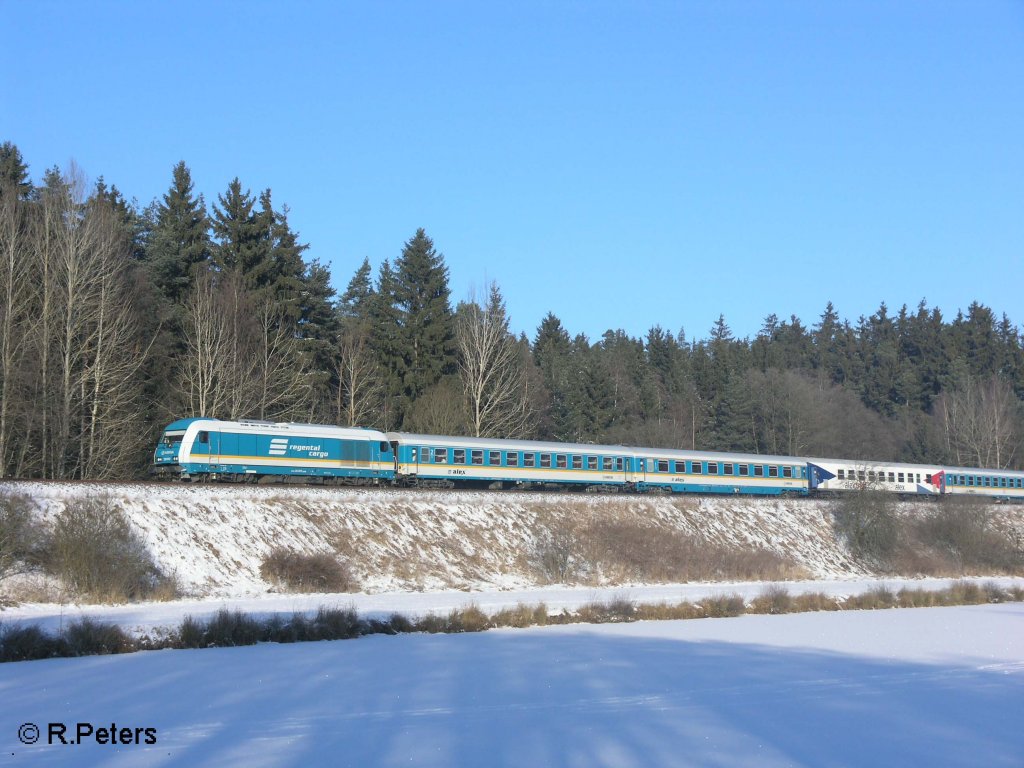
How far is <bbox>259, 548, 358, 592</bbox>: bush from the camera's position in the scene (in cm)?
3094

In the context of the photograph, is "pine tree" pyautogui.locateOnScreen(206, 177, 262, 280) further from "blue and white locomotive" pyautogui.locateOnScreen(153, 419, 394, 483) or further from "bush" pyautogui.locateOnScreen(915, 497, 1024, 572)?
"bush" pyautogui.locateOnScreen(915, 497, 1024, 572)

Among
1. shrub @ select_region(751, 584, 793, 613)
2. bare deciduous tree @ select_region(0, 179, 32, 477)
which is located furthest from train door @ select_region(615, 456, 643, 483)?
bare deciduous tree @ select_region(0, 179, 32, 477)

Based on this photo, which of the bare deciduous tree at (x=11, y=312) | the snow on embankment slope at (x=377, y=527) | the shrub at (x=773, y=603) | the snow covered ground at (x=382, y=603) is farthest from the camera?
the bare deciduous tree at (x=11, y=312)

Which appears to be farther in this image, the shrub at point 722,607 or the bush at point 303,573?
the shrub at point 722,607

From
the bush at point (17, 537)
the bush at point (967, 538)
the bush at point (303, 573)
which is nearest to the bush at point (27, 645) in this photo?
the bush at point (17, 537)

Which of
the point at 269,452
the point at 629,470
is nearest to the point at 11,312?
the point at 269,452

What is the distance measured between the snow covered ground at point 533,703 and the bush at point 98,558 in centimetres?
691

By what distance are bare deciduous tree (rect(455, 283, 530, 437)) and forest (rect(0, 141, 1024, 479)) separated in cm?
22

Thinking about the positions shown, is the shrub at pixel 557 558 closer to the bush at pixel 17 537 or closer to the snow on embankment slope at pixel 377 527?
the snow on embankment slope at pixel 377 527

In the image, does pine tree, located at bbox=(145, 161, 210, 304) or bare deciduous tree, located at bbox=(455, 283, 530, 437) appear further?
bare deciduous tree, located at bbox=(455, 283, 530, 437)

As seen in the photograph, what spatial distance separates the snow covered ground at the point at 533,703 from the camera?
13.5 metres

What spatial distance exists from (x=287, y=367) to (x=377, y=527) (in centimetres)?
1946

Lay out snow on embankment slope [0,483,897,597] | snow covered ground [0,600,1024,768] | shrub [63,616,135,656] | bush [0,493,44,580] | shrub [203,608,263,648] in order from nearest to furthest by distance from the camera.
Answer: snow covered ground [0,600,1024,768] < shrub [63,616,135,656] < shrub [203,608,263,648] < bush [0,493,44,580] < snow on embankment slope [0,483,897,597]

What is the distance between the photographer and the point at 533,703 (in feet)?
54.7
